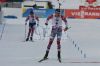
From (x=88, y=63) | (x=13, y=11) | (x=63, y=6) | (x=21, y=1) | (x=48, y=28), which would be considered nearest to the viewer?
(x=88, y=63)

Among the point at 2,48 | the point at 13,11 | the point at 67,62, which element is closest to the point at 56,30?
the point at 67,62

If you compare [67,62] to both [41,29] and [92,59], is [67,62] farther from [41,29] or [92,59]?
[41,29]

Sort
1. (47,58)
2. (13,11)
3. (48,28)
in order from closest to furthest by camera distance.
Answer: (47,58), (48,28), (13,11)

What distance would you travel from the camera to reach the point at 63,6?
2229 inches

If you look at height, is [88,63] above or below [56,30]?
below

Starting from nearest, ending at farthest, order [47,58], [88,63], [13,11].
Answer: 1. [88,63]
2. [47,58]
3. [13,11]

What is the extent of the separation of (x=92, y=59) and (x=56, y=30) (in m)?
1.97

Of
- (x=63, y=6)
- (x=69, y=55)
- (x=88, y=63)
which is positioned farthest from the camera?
(x=63, y=6)

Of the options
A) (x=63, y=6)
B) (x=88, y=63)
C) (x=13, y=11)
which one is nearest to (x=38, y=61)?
(x=88, y=63)

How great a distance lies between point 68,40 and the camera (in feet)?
90.1

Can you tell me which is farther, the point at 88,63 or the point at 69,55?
the point at 69,55

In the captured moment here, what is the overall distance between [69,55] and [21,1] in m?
41.6

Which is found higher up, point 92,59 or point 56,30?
point 56,30

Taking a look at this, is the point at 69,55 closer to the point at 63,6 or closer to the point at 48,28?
the point at 48,28
